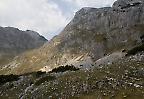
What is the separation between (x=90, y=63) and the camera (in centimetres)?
10312

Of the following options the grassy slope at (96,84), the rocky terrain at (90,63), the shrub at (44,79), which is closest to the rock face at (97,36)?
the rocky terrain at (90,63)

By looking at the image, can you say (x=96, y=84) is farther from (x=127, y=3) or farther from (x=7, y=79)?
(x=127, y=3)

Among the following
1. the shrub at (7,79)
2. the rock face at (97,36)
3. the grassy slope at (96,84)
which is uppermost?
the rock face at (97,36)

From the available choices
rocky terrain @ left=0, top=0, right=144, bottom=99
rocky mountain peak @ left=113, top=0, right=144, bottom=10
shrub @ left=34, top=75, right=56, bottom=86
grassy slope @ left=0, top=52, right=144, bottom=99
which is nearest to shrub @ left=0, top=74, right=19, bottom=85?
rocky terrain @ left=0, top=0, right=144, bottom=99

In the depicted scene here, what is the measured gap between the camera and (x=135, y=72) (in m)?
42.7

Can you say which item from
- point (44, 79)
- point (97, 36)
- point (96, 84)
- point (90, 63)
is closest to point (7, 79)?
point (44, 79)

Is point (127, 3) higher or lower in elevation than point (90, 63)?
higher

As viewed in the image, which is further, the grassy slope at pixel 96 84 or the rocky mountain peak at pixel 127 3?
the rocky mountain peak at pixel 127 3

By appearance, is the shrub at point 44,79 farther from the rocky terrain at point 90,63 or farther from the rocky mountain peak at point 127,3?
the rocky mountain peak at point 127,3

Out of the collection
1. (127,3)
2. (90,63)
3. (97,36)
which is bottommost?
(90,63)

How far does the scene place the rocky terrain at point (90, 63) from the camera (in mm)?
40750

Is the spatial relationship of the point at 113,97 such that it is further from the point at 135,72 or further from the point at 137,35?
the point at 137,35

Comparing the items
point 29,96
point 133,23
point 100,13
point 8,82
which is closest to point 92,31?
point 100,13

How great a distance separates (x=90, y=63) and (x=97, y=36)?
150 feet
